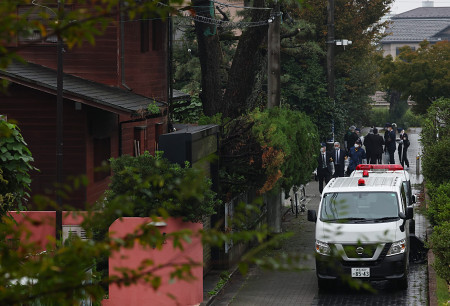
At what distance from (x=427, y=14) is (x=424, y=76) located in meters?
102

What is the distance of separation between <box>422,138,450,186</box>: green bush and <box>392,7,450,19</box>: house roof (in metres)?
125

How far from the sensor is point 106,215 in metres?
4.36

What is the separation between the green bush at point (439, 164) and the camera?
22.8 metres

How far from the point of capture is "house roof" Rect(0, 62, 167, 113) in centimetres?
1794

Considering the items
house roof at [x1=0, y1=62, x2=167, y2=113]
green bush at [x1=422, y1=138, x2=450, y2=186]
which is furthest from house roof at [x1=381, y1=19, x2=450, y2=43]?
house roof at [x1=0, y1=62, x2=167, y2=113]

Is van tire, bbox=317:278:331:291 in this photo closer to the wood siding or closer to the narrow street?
the narrow street

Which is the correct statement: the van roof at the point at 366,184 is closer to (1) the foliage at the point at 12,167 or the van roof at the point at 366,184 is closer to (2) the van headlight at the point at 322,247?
(2) the van headlight at the point at 322,247

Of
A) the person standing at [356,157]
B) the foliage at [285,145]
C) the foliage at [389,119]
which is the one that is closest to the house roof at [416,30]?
the foliage at [389,119]

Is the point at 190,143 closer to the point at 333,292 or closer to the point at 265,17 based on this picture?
the point at 333,292

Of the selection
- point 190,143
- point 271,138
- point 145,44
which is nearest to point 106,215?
point 190,143

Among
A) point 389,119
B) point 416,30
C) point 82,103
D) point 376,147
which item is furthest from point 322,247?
point 416,30

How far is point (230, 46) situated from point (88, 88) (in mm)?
27999

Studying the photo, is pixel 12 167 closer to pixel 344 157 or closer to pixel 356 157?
pixel 344 157

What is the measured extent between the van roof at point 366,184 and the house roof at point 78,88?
4.39 m
